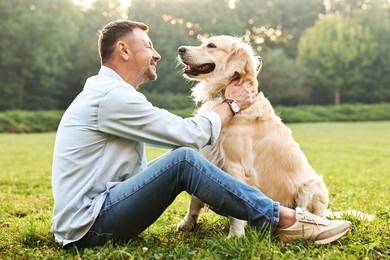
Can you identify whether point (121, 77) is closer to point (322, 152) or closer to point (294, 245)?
point (294, 245)

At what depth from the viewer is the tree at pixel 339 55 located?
134ft

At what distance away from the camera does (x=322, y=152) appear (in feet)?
43.4

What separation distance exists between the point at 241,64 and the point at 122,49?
1149 mm

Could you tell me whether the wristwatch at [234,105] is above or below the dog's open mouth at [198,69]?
below

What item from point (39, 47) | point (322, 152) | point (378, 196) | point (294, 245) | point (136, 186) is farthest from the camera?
point (39, 47)

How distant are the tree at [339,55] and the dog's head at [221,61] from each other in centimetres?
3846

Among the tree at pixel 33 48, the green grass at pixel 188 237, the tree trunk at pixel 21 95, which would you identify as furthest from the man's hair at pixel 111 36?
the tree trunk at pixel 21 95

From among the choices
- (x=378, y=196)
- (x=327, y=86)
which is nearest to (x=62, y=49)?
(x=327, y=86)

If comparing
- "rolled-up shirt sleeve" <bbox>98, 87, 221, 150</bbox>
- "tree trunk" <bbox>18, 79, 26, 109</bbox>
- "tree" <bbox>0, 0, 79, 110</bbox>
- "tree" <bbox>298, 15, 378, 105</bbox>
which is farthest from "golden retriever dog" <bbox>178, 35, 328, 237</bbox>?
"tree" <bbox>298, 15, 378, 105</bbox>

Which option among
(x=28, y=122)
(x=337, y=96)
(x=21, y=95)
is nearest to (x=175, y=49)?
(x=21, y=95)

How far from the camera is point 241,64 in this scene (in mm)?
3848

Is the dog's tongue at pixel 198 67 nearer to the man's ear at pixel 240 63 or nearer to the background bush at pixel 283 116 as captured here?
the man's ear at pixel 240 63

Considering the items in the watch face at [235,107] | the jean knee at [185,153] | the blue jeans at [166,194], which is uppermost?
the watch face at [235,107]

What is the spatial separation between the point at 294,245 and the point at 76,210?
1497 mm
